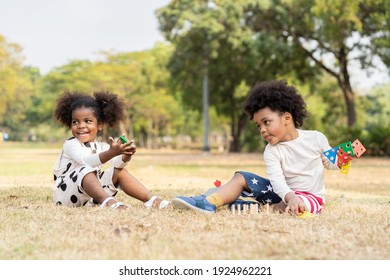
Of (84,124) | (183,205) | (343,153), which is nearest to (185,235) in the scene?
(183,205)

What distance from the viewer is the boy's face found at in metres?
4.98

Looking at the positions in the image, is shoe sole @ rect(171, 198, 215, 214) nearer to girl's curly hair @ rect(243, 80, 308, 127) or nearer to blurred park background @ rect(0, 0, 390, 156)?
girl's curly hair @ rect(243, 80, 308, 127)

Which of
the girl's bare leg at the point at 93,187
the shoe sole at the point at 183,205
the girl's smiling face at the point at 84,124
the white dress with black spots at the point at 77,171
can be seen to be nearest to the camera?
the shoe sole at the point at 183,205

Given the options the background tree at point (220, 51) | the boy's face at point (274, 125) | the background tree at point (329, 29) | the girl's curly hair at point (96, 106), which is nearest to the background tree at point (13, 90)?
the background tree at point (220, 51)

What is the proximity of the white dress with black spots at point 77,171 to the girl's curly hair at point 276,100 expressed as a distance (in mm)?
1271

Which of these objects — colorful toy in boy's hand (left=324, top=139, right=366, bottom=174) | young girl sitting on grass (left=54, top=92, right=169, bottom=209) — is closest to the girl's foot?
young girl sitting on grass (left=54, top=92, right=169, bottom=209)

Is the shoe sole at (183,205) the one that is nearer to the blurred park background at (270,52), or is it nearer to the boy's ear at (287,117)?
the boy's ear at (287,117)

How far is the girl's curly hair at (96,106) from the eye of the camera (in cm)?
573

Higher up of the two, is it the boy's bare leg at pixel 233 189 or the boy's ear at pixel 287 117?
the boy's ear at pixel 287 117

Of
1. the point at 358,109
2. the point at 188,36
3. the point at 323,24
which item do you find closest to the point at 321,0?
the point at 323,24

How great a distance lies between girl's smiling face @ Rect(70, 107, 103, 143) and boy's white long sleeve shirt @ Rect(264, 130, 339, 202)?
1.68 meters

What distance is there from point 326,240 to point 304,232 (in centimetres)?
26

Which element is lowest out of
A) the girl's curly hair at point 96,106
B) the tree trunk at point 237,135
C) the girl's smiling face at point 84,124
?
the tree trunk at point 237,135

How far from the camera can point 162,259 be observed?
316 centimetres
